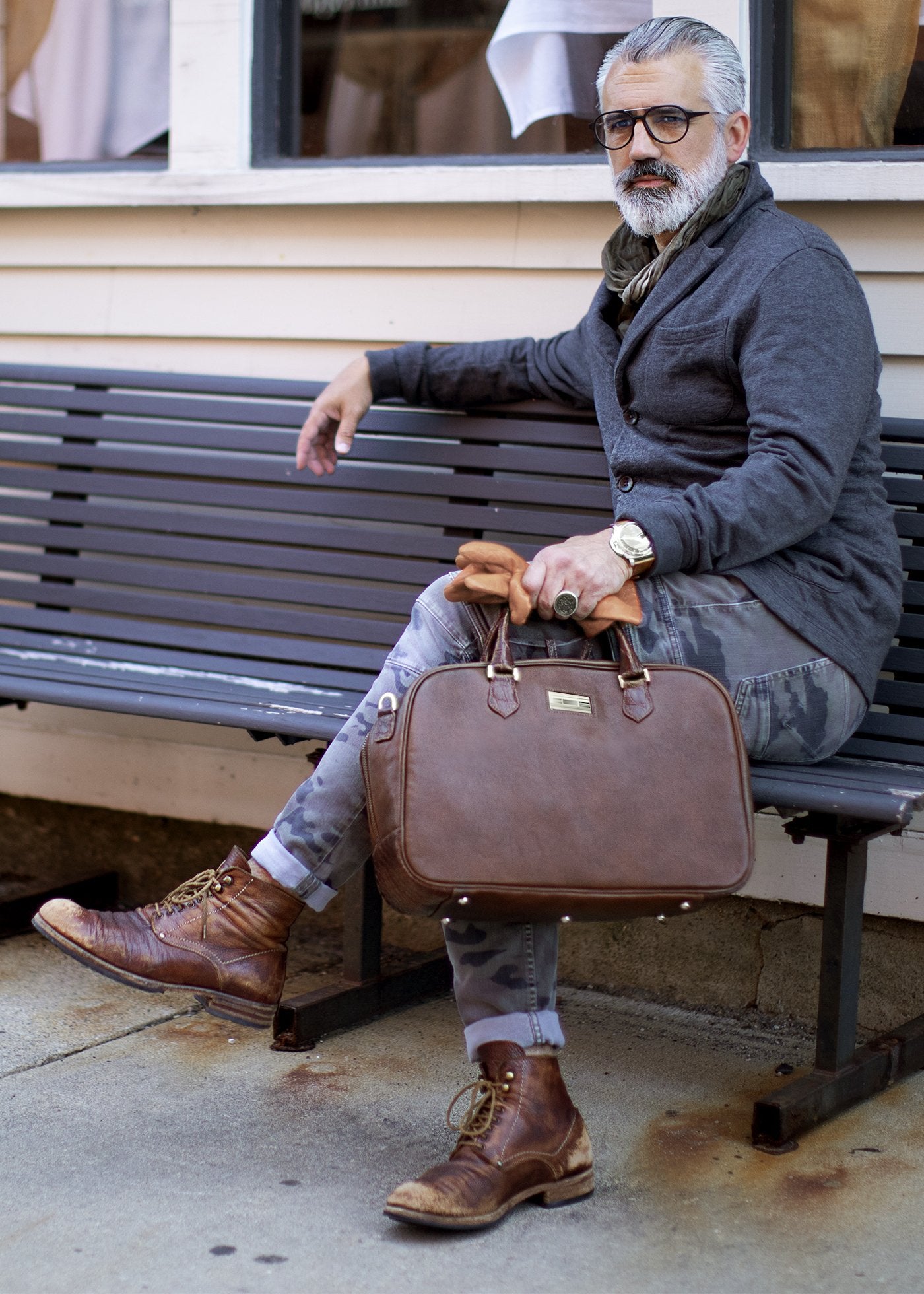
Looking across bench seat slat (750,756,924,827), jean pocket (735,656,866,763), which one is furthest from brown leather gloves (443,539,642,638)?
bench seat slat (750,756,924,827)

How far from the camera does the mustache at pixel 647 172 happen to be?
2568 mm

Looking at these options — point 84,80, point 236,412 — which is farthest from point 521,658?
point 84,80

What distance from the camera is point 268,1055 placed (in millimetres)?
2729

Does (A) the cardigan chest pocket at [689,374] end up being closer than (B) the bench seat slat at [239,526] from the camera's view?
Yes

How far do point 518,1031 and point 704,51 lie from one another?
5.54ft

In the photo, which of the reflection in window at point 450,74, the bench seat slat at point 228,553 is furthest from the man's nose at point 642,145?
the bench seat slat at point 228,553

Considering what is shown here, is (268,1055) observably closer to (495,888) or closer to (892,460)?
(495,888)

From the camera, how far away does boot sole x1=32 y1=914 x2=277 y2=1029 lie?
7.46 feet

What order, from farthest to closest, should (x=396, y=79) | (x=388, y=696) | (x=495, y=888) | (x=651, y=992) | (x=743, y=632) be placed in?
(x=396, y=79)
(x=651, y=992)
(x=743, y=632)
(x=388, y=696)
(x=495, y=888)

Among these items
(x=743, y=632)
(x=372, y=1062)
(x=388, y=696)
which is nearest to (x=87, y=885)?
(x=372, y=1062)

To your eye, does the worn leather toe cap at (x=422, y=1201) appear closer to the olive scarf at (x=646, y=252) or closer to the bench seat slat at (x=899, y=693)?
the bench seat slat at (x=899, y=693)

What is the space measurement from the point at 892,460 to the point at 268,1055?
161 centimetres

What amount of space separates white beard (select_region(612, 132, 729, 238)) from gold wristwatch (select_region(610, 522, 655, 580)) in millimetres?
718

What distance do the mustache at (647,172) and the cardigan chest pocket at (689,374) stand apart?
0.95 feet
